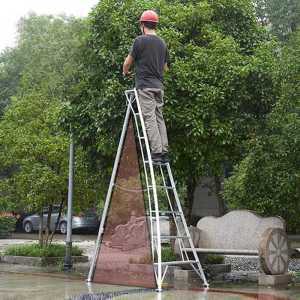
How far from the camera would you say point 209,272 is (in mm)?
12719

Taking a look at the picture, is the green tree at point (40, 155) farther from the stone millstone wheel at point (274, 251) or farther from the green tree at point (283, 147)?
the stone millstone wheel at point (274, 251)

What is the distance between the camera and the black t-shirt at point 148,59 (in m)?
9.34

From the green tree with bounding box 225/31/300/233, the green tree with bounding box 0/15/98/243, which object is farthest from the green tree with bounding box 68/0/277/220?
the green tree with bounding box 0/15/98/243

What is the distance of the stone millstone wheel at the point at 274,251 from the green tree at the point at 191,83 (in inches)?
90.0

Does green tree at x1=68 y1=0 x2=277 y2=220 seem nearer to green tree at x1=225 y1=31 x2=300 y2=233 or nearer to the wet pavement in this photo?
green tree at x1=225 y1=31 x2=300 y2=233

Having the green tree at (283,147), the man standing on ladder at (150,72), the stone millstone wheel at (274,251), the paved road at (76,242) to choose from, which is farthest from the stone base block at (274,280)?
the paved road at (76,242)

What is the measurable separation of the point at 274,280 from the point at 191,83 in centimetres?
390

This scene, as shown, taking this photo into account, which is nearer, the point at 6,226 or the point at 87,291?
the point at 87,291

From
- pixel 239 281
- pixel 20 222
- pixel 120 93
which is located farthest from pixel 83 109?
pixel 20 222

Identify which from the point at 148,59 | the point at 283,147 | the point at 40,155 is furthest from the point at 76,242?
the point at 148,59

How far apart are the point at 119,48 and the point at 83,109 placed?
4.82 feet

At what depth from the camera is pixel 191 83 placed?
12.0 metres

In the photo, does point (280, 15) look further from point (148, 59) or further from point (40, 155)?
point (148, 59)

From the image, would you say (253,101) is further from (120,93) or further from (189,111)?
(120,93)
